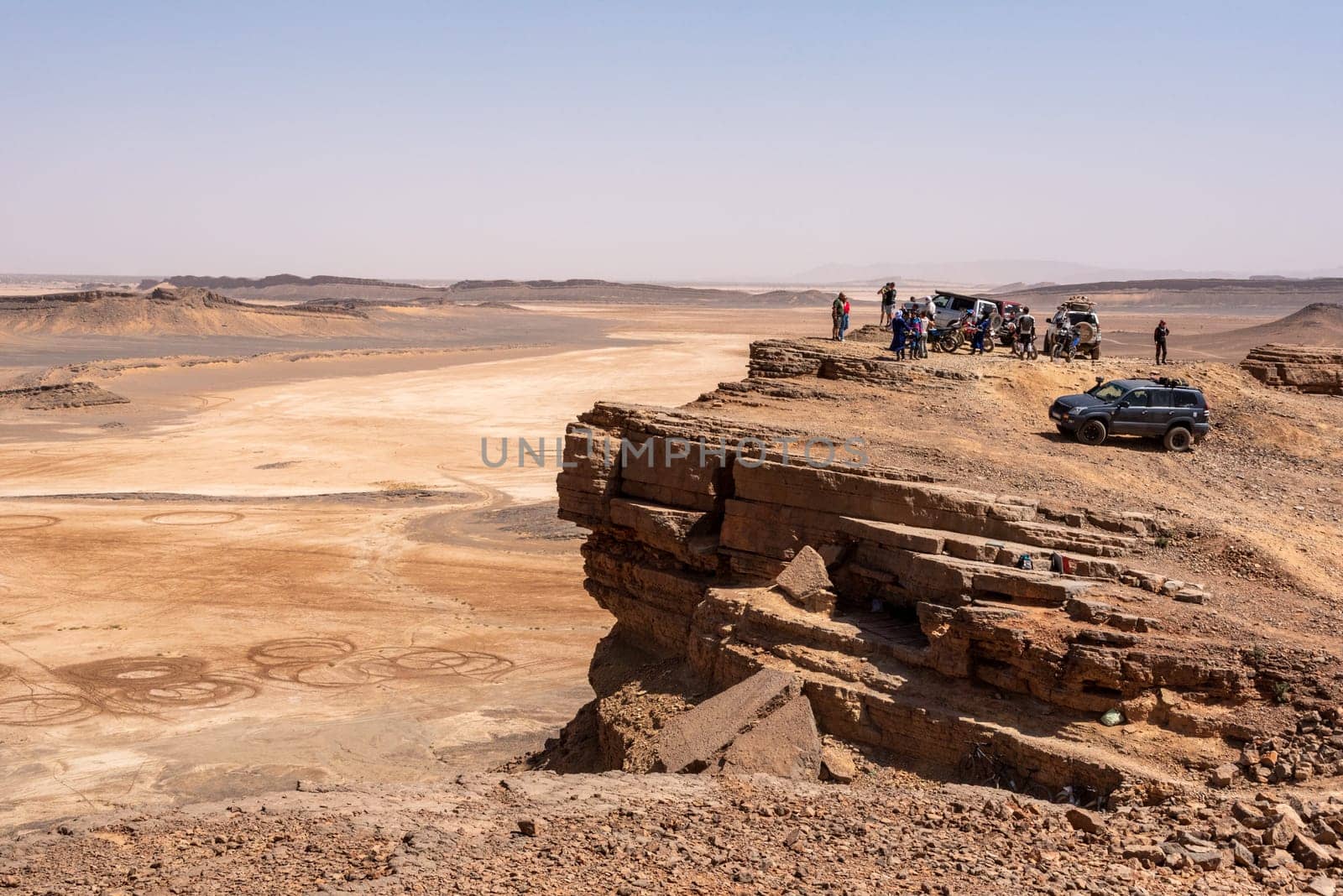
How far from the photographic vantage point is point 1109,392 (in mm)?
21500

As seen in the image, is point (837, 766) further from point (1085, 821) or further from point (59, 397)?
point (59, 397)

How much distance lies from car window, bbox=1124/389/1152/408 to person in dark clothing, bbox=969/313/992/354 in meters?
6.91

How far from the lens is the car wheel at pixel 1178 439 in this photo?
832 inches

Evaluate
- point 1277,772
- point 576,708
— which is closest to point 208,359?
point 576,708

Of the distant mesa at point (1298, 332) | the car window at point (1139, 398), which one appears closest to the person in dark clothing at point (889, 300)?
the car window at point (1139, 398)

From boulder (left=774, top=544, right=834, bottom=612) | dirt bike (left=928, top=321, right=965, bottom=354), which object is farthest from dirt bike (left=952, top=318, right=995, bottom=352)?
boulder (left=774, top=544, right=834, bottom=612)

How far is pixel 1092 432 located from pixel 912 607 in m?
8.74

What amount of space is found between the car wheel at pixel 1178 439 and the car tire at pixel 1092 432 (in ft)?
4.23

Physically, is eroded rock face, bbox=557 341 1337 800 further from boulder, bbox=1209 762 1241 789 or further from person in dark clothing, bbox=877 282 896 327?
person in dark clothing, bbox=877 282 896 327

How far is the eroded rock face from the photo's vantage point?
37.8ft

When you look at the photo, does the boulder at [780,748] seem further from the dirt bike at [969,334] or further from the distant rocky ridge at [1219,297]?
the distant rocky ridge at [1219,297]

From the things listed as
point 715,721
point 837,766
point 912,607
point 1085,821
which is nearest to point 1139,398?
point 912,607

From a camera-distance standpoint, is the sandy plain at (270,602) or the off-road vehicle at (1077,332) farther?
the off-road vehicle at (1077,332)

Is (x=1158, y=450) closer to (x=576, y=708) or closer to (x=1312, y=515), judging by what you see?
(x=1312, y=515)
